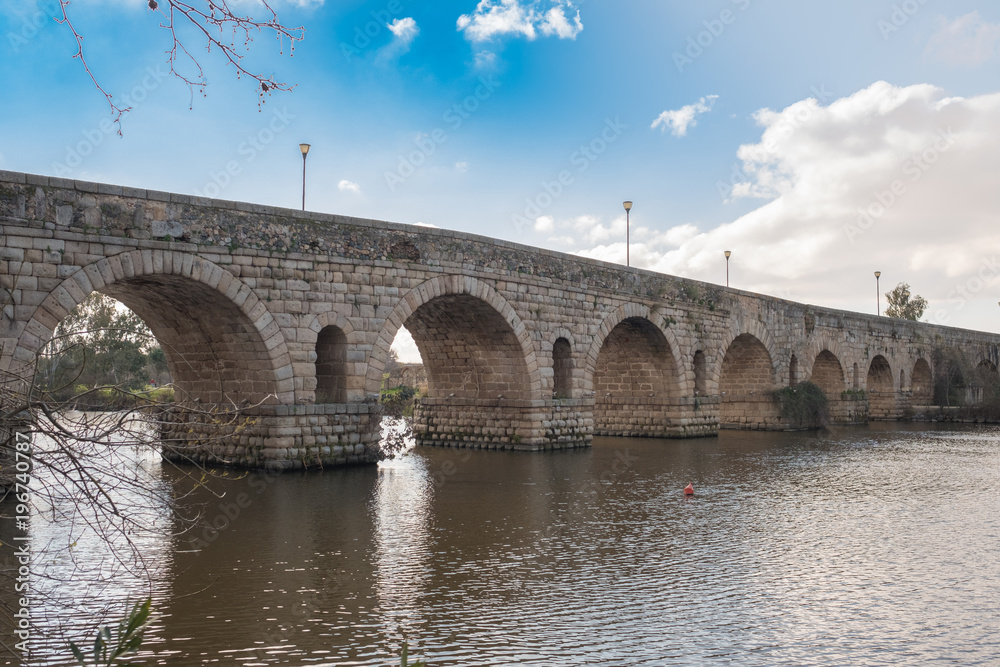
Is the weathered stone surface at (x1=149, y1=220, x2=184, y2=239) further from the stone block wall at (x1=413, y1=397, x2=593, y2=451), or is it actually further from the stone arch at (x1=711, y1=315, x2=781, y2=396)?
the stone arch at (x1=711, y1=315, x2=781, y2=396)

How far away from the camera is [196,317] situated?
13.4 meters

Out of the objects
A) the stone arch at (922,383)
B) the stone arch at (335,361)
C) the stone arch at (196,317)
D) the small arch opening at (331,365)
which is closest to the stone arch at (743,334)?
the stone arch at (335,361)

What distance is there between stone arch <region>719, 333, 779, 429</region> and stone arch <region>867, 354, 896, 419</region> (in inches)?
407

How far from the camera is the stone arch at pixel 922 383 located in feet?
120

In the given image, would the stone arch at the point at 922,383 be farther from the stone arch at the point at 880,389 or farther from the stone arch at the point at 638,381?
the stone arch at the point at 638,381

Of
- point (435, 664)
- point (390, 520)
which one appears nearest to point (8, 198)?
point (390, 520)

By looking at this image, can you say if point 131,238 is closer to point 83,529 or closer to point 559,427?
point 83,529

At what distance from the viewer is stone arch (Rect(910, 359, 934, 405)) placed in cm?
3650

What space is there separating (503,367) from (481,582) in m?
10.8

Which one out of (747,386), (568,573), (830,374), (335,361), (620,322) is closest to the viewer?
(568,573)

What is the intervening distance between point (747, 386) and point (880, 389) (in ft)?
→ 37.7

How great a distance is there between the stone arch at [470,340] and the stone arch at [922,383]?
85.5ft

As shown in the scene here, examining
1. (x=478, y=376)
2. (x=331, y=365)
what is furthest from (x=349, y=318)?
(x=478, y=376)

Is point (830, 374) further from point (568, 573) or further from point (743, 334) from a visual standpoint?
point (568, 573)
